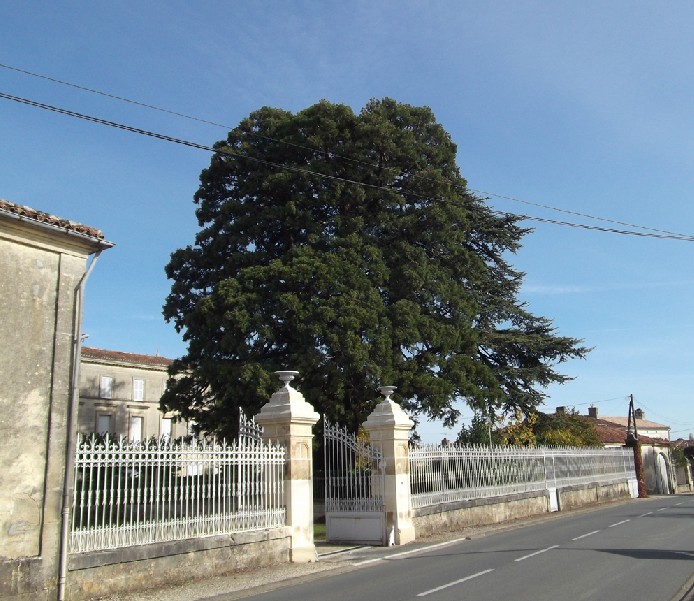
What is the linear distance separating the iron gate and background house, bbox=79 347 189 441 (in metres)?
30.0

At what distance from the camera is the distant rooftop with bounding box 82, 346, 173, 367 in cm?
4541

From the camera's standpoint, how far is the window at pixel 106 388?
45250 mm

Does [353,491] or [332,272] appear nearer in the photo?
[353,491]

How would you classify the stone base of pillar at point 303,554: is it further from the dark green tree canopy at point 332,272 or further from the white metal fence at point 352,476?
the dark green tree canopy at point 332,272

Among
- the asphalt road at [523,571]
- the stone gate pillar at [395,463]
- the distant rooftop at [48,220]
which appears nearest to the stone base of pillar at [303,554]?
the asphalt road at [523,571]

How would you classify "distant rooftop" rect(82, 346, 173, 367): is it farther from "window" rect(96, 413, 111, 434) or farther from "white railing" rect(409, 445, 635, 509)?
"white railing" rect(409, 445, 635, 509)

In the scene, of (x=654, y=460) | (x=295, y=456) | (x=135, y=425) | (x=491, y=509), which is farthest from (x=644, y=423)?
(x=295, y=456)

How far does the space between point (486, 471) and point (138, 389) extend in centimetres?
3300

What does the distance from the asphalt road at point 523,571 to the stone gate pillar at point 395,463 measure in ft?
2.36

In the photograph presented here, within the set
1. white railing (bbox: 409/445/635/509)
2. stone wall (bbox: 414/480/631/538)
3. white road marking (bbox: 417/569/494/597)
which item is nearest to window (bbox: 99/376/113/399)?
white railing (bbox: 409/445/635/509)

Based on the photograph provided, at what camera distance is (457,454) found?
59.6 feet

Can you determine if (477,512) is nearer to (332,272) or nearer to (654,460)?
(332,272)

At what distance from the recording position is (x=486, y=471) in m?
19.6

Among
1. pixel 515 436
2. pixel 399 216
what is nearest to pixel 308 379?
pixel 399 216
